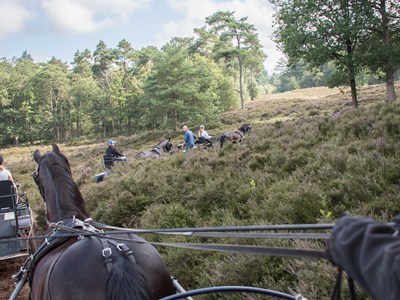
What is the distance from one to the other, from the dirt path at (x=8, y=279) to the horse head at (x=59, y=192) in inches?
113

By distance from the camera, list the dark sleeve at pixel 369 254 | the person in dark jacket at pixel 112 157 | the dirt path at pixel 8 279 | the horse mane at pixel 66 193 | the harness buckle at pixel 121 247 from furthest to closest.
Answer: the person in dark jacket at pixel 112 157 < the dirt path at pixel 8 279 < the horse mane at pixel 66 193 < the harness buckle at pixel 121 247 < the dark sleeve at pixel 369 254

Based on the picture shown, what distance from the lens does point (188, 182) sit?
8.05m

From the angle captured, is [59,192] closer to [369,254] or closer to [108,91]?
[369,254]

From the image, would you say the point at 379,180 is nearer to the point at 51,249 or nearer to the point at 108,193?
the point at 51,249

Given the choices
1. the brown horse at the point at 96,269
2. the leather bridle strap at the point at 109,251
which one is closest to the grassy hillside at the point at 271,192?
the brown horse at the point at 96,269

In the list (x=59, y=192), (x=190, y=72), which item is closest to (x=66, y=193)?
(x=59, y=192)

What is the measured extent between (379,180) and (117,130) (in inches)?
2349

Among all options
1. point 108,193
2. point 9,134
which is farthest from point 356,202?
point 9,134

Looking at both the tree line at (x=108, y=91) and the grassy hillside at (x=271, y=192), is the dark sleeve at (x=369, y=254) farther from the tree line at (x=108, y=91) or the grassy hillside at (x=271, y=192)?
the tree line at (x=108, y=91)

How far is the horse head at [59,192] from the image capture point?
12.0ft

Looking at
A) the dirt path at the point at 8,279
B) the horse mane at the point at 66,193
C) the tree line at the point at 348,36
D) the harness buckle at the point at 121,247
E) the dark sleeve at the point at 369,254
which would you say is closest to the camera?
the dark sleeve at the point at 369,254

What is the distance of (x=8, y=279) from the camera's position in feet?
22.3

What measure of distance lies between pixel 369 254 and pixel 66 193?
3.33 m

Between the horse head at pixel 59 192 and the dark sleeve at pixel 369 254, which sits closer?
the dark sleeve at pixel 369 254
